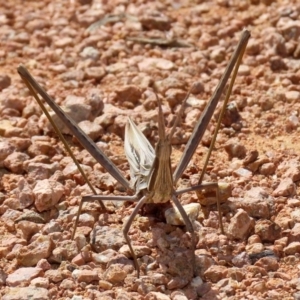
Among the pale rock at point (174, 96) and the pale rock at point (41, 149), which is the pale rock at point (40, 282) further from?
the pale rock at point (174, 96)

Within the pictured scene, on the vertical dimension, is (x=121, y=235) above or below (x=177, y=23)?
below

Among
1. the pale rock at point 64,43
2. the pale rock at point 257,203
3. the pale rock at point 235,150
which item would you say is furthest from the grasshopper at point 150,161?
the pale rock at point 64,43

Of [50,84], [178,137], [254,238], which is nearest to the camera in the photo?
[254,238]

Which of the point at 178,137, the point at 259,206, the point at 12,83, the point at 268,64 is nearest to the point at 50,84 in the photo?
the point at 12,83

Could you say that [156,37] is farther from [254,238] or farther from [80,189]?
[254,238]

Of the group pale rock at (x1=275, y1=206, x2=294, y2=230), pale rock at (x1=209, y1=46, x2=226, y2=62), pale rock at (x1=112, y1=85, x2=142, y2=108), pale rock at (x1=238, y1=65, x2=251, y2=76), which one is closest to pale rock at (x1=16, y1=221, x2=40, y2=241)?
pale rock at (x1=275, y1=206, x2=294, y2=230)

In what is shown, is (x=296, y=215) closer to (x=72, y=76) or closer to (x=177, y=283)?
(x=177, y=283)
